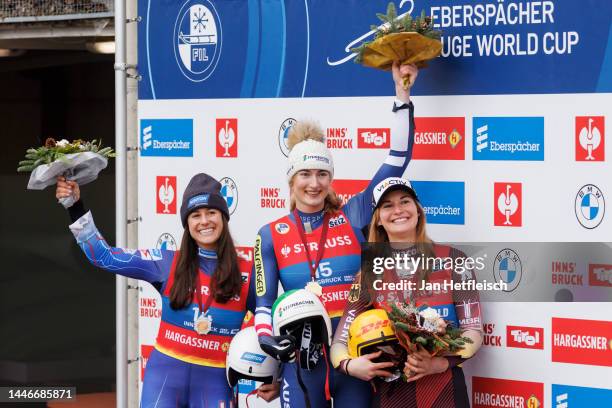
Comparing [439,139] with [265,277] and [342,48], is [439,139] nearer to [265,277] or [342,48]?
[342,48]

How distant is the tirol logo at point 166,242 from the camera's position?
6656 millimetres

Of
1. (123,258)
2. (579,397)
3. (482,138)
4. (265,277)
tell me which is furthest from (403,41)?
(579,397)

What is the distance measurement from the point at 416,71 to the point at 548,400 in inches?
64.4

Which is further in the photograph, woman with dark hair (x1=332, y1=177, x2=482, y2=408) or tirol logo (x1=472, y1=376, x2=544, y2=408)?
tirol logo (x1=472, y1=376, x2=544, y2=408)

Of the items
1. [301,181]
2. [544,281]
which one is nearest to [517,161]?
[544,281]

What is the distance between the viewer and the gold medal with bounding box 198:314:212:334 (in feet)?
18.2

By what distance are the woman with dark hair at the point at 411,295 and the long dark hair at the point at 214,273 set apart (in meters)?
0.58

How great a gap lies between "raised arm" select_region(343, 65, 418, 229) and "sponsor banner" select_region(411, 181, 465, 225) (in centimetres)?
21

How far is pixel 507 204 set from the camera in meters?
5.48

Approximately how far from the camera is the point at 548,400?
543cm

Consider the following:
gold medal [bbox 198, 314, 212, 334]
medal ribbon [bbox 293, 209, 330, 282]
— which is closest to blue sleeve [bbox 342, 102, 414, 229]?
medal ribbon [bbox 293, 209, 330, 282]

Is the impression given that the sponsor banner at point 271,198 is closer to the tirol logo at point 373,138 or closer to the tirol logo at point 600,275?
the tirol logo at point 373,138

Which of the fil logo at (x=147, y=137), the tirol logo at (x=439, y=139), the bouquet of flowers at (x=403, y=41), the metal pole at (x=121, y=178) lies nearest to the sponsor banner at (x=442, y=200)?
the tirol logo at (x=439, y=139)

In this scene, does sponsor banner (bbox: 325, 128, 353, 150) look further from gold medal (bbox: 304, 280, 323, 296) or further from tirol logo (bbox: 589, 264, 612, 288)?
tirol logo (bbox: 589, 264, 612, 288)
